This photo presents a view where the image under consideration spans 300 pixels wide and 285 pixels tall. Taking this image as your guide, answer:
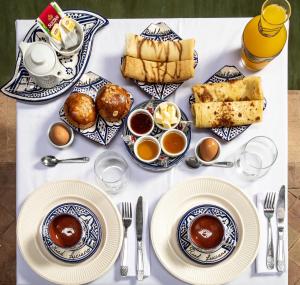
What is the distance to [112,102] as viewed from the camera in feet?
4.18

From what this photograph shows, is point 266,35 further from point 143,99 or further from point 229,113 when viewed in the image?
point 143,99

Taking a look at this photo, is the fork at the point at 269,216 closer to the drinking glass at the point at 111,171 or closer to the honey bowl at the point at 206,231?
the honey bowl at the point at 206,231

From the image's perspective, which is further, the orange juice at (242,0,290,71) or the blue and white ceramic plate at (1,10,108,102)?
the blue and white ceramic plate at (1,10,108,102)

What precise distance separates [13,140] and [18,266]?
2.53ft

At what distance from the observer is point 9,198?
6.41 ft

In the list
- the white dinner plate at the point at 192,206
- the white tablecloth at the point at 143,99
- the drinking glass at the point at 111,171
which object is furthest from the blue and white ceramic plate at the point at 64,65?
the white dinner plate at the point at 192,206

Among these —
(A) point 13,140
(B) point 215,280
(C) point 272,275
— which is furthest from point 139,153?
(A) point 13,140

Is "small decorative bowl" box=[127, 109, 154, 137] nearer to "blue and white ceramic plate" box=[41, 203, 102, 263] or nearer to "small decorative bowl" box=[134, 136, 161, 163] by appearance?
"small decorative bowl" box=[134, 136, 161, 163]

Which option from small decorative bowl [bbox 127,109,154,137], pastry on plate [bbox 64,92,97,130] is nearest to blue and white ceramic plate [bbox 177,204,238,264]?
small decorative bowl [bbox 127,109,154,137]

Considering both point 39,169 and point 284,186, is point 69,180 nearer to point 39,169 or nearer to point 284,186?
point 39,169

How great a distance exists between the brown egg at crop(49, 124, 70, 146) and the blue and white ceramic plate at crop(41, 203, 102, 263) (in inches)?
7.1

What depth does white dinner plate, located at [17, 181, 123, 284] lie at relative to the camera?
128 cm

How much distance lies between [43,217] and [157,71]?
53cm

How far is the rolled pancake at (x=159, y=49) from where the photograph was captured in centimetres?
135
